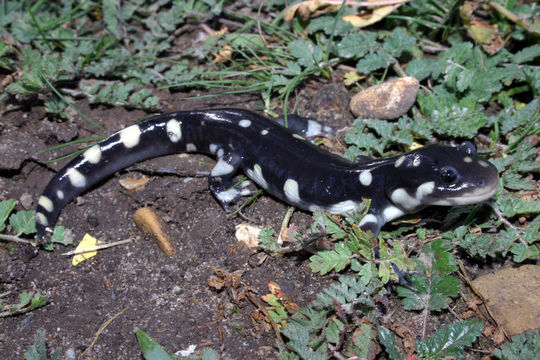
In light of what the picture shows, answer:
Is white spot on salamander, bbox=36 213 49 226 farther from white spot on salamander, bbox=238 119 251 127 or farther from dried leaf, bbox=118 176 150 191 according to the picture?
white spot on salamander, bbox=238 119 251 127

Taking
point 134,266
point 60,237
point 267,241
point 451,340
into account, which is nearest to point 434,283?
point 451,340

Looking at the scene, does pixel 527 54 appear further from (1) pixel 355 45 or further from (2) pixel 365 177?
(2) pixel 365 177

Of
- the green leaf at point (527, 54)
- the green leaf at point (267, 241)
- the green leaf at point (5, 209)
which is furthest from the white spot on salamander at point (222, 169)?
the green leaf at point (527, 54)

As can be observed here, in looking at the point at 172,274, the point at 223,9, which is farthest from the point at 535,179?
the point at 223,9

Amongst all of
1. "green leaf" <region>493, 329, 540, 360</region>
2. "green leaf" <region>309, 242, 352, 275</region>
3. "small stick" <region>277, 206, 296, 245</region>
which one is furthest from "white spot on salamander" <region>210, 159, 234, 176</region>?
"green leaf" <region>493, 329, 540, 360</region>

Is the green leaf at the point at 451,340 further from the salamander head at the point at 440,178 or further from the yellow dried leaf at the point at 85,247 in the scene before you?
the yellow dried leaf at the point at 85,247
